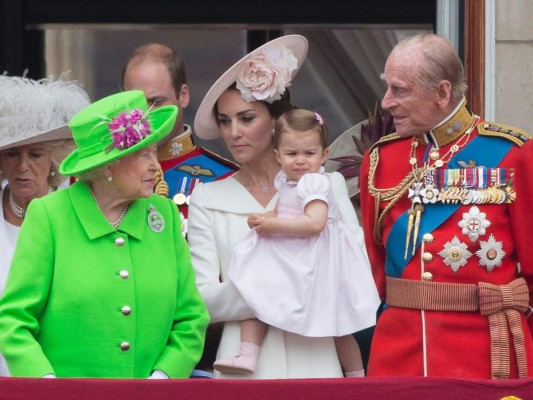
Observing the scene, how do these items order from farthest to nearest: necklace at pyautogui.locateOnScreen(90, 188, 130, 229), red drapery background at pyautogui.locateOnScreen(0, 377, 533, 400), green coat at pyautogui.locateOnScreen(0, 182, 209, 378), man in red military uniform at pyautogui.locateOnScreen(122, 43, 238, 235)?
man in red military uniform at pyautogui.locateOnScreen(122, 43, 238, 235), necklace at pyautogui.locateOnScreen(90, 188, 130, 229), green coat at pyautogui.locateOnScreen(0, 182, 209, 378), red drapery background at pyautogui.locateOnScreen(0, 377, 533, 400)

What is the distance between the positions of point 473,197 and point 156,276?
102cm

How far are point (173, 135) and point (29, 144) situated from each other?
2.13 ft

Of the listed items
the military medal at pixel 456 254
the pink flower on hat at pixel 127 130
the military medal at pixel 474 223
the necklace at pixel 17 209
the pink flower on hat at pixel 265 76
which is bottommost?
the military medal at pixel 456 254

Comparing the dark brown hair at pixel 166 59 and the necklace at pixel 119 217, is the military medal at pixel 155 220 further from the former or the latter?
the dark brown hair at pixel 166 59

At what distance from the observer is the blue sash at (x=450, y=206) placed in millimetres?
5242

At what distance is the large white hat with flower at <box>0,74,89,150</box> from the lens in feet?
18.8

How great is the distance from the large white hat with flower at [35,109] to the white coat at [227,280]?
55 cm

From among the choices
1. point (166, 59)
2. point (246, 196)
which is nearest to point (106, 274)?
point (246, 196)

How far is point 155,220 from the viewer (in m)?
5.09

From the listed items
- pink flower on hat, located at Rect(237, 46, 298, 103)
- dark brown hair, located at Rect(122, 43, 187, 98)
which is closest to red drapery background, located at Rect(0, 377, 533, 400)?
pink flower on hat, located at Rect(237, 46, 298, 103)

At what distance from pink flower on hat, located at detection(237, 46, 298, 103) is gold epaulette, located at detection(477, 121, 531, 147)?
75 cm

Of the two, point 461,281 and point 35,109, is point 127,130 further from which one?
point 461,281

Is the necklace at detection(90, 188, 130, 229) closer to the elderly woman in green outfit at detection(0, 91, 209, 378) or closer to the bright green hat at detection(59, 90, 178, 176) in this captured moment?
the elderly woman in green outfit at detection(0, 91, 209, 378)

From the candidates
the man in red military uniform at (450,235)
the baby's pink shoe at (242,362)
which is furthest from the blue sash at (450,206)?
the baby's pink shoe at (242,362)
